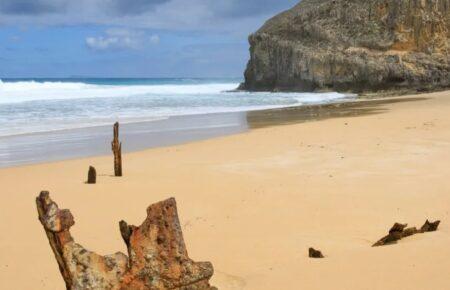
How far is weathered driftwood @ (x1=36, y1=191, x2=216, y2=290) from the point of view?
3.07 metres

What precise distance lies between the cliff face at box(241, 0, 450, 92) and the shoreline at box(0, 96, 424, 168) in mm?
19283

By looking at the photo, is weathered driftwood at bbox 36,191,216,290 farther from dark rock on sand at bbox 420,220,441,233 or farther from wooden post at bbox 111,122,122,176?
wooden post at bbox 111,122,122,176

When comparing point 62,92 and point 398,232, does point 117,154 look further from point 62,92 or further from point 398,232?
point 62,92

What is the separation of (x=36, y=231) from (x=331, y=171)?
4672 mm

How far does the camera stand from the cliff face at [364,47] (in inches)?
1566

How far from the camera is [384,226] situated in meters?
6.05

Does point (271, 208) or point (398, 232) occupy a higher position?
point (398, 232)

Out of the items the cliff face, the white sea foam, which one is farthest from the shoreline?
the white sea foam

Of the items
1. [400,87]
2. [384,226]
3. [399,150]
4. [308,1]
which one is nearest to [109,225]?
[384,226]

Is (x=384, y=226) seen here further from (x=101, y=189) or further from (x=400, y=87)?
(x=400, y=87)

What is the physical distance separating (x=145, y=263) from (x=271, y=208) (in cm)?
376

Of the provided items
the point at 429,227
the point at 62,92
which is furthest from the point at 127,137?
the point at 62,92

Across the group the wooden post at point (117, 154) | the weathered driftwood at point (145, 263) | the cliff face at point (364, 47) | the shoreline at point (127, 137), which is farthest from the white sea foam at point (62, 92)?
the weathered driftwood at point (145, 263)

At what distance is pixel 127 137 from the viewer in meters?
17.0
